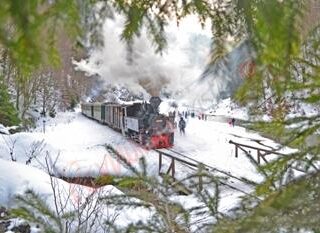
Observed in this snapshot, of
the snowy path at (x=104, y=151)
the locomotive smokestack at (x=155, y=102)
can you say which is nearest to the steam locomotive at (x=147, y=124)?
the locomotive smokestack at (x=155, y=102)

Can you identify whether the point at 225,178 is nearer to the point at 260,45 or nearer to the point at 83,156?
the point at 260,45

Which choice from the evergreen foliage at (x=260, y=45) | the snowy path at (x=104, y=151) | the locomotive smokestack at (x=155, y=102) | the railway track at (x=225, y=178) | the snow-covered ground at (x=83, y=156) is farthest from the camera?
the locomotive smokestack at (x=155, y=102)

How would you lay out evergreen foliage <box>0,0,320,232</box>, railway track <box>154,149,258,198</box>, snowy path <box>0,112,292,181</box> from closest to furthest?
evergreen foliage <box>0,0,320,232</box>, railway track <box>154,149,258,198</box>, snowy path <box>0,112,292,181</box>

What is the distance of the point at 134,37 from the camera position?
1.43 meters

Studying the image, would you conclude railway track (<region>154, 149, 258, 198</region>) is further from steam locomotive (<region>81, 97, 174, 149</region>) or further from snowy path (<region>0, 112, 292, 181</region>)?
steam locomotive (<region>81, 97, 174, 149</region>)

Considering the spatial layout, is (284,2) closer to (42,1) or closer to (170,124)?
(42,1)

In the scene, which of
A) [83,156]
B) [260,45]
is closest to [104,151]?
[83,156]

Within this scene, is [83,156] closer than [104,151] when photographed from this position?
Yes

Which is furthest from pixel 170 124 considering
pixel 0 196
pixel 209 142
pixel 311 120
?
pixel 311 120

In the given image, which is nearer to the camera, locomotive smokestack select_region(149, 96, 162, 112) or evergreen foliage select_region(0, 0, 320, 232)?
evergreen foliage select_region(0, 0, 320, 232)

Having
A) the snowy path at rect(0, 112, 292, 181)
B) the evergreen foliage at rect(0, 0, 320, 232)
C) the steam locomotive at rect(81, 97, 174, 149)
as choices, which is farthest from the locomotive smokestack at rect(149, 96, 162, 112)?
the evergreen foliage at rect(0, 0, 320, 232)

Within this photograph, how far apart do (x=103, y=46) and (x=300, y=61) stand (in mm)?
1085

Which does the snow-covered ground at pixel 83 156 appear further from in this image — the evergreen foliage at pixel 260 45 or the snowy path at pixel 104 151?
the evergreen foliage at pixel 260 45

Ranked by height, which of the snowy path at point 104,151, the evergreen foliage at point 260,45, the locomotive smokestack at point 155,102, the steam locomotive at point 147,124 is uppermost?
the evergreen foliage at point 260,45
